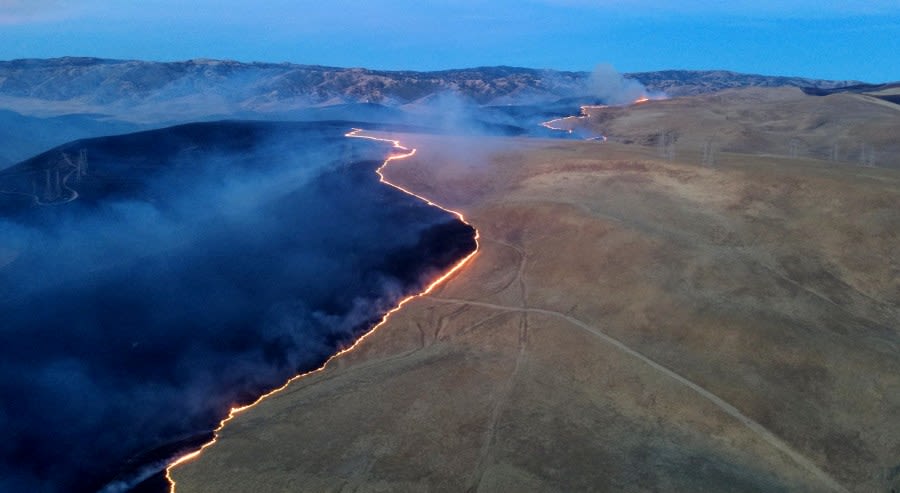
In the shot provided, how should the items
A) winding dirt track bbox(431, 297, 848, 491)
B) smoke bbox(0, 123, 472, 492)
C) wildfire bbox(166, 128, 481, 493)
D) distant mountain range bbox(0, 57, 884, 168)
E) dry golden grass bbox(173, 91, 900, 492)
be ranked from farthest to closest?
1. distant mountain range bbox(0, 57, 884, 168)
2. smoke bbox(0, 123, 472, 492)
3. wildfire bbox(166, 128, 481, 493)
4. winding dirt track bbox(431, 297, 848, 491)
5. dry golden grass bbox(173, 91, 900, 492)

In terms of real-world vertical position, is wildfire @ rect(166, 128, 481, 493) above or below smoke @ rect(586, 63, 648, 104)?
below

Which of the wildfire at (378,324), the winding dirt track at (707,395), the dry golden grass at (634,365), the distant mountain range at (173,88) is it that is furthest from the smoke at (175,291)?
the distant mountain range at (173,88)

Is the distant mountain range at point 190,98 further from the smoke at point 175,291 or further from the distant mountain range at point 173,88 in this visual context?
the smoke at point 175,291

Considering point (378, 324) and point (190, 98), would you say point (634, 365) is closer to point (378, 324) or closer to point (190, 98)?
point (378, 324)

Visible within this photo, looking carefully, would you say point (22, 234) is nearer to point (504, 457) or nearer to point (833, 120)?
point (504, 457)

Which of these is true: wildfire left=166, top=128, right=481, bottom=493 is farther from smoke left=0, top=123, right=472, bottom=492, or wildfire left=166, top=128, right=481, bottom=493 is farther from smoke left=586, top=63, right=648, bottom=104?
smoke left=586, top=63, right=648, bottom=104

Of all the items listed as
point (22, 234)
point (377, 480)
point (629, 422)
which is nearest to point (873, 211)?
point (629, 422)

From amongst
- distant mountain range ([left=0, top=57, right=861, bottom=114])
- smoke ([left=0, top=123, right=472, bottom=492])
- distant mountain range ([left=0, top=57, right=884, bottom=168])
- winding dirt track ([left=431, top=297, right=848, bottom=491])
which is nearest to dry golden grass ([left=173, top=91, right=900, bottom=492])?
winding dirt track ([left=431, top=297, right=848, bottom=491])
